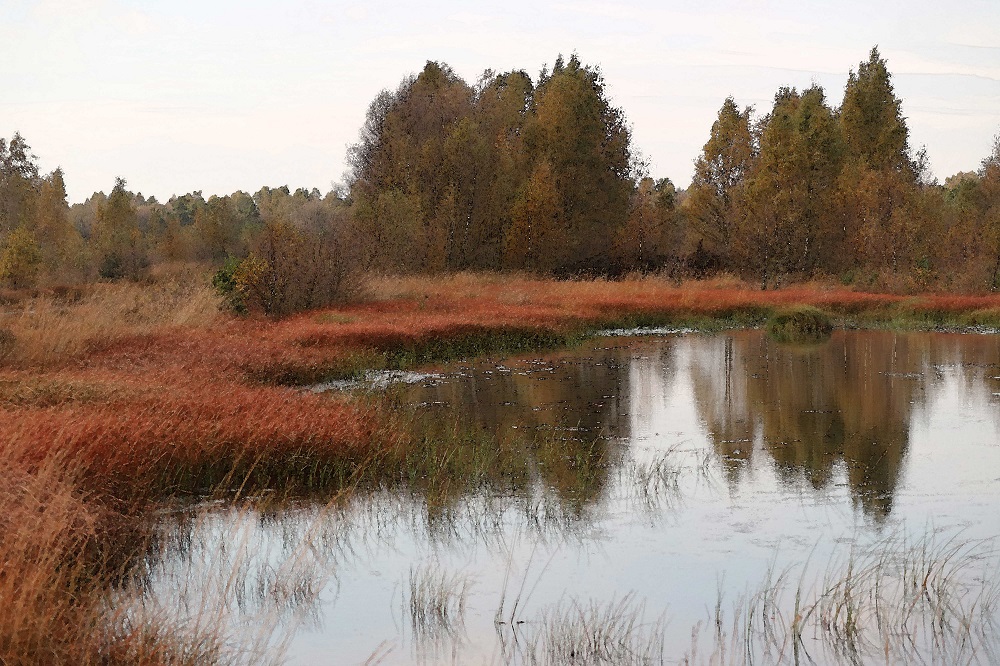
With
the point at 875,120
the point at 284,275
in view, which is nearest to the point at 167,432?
the point at 284,275

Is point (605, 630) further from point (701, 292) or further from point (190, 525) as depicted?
point (701, 292)

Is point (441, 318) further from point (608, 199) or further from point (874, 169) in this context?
point (874, 169)

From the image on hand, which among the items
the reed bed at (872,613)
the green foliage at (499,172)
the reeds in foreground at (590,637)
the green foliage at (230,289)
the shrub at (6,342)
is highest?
the green foliage at (499,172)

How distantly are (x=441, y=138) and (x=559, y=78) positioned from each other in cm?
751

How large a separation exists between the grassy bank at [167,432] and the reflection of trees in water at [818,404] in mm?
3138

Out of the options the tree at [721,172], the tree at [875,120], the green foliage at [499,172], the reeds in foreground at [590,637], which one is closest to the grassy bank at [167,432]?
the reeds in foreground at [590,637]

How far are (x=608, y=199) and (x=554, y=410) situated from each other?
36.0 metres

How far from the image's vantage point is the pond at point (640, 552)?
730cm

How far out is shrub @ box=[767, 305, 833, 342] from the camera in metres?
32.3

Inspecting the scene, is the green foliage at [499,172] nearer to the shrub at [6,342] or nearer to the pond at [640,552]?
the shrub at [6,342]

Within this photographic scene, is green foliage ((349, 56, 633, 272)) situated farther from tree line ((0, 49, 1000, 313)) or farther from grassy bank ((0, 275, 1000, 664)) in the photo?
grassy bank ((0, 275, 1000, 664))

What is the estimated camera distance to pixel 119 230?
66.4 m

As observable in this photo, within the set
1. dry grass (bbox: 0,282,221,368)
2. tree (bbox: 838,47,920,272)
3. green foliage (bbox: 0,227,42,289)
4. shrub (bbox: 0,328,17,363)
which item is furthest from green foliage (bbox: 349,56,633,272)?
shrub (bbox: 0,328,17,363)

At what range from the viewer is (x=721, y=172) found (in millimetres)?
56031
